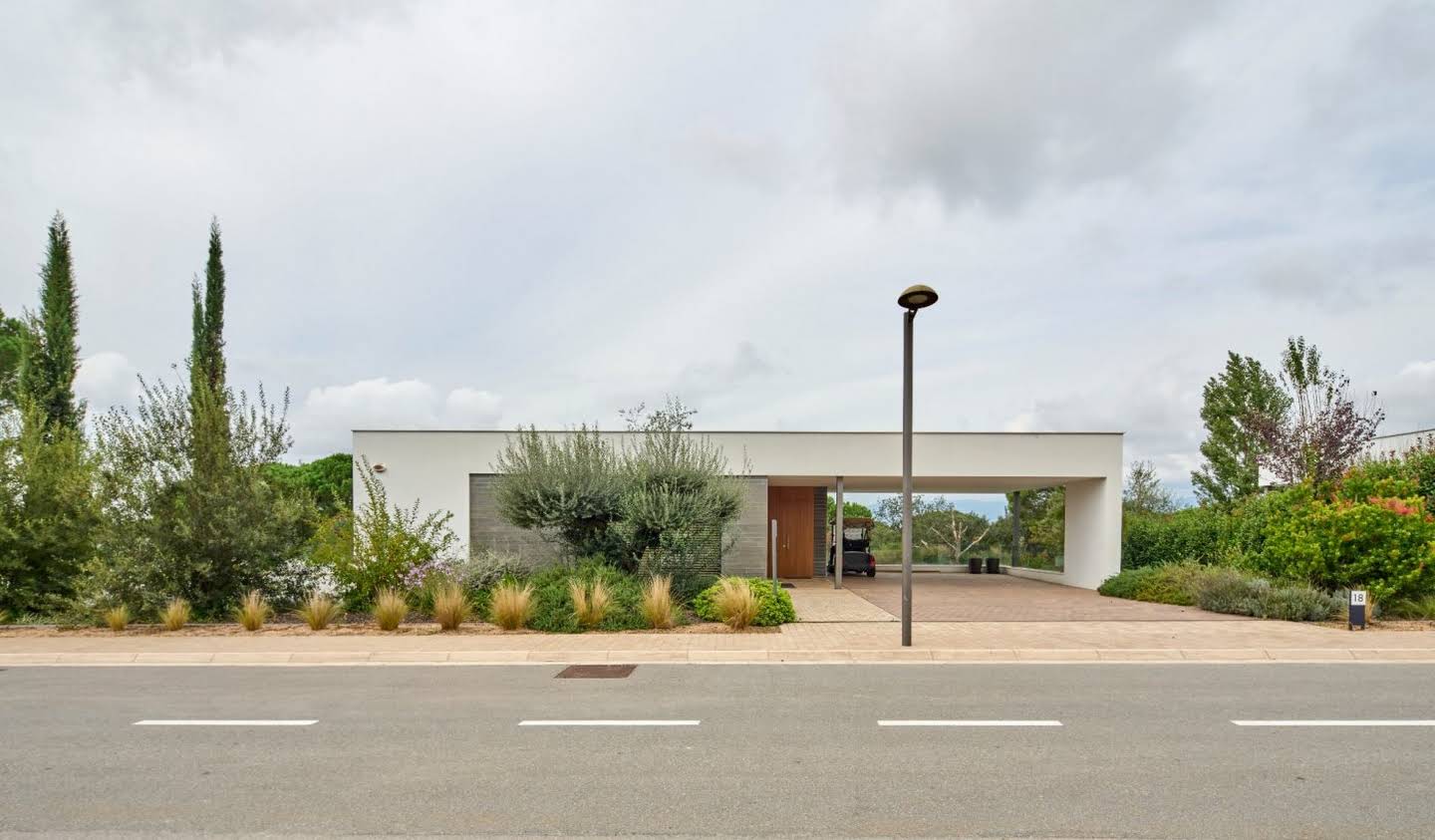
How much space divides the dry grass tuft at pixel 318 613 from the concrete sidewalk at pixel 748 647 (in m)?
0.21

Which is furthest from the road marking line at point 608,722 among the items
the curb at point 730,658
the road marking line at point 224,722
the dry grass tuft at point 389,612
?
the dry grass tuft at point 389,612

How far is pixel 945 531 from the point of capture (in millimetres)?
40312

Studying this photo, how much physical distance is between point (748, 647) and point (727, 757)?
5347 mm

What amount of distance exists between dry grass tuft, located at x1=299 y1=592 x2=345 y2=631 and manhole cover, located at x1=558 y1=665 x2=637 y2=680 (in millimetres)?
4960

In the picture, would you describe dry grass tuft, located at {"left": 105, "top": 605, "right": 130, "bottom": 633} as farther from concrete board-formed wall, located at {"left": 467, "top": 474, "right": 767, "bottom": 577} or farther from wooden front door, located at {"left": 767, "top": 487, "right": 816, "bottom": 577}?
wooden front door, located at {"left": 767, "top": 487, "right": 816, "bottom": 577}

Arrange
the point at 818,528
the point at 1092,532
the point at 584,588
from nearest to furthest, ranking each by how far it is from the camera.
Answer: the point at 584,588 → the point at 1092,532 → the point at 818,528

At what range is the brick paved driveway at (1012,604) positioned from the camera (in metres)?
14.9

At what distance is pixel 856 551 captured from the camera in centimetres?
2877

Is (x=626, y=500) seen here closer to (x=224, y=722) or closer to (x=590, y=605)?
(x=590, y=605)

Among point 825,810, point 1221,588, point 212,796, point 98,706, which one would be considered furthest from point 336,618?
point 1221,588

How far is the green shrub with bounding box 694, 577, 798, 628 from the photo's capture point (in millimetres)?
13336

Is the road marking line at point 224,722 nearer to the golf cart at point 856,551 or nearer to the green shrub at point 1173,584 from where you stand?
the green shrub at point 1173,584

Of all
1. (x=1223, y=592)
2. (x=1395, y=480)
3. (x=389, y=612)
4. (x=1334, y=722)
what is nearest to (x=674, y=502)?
(x=389, y=612)

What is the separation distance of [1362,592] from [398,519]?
1574cm
